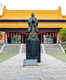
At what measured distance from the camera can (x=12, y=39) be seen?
49.9m

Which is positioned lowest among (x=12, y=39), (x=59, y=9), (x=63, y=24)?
(x=12, y=39)

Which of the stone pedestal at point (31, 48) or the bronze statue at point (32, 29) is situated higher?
the bronze statue at point (32, 29)

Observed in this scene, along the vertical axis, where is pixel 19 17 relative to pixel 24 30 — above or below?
above

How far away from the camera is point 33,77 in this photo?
25.2ft

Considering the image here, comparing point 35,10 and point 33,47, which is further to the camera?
point 35,10

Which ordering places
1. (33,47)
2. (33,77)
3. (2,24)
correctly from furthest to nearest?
(2,24) < (33,47) < (33,77)

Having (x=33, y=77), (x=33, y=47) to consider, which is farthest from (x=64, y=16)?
(x=33, y=77)

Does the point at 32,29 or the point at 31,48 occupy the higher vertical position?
the point at 32,29

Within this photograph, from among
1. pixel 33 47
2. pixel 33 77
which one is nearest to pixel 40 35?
pixel 33 47

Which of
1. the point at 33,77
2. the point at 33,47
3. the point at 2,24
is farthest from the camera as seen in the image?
the point at 2,24

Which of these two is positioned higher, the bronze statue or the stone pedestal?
the bronze statue

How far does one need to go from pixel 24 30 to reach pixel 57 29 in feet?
25.3

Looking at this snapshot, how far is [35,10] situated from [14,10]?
503 centimetres

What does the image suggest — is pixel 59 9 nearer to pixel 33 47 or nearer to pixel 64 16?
pixel 64 16
